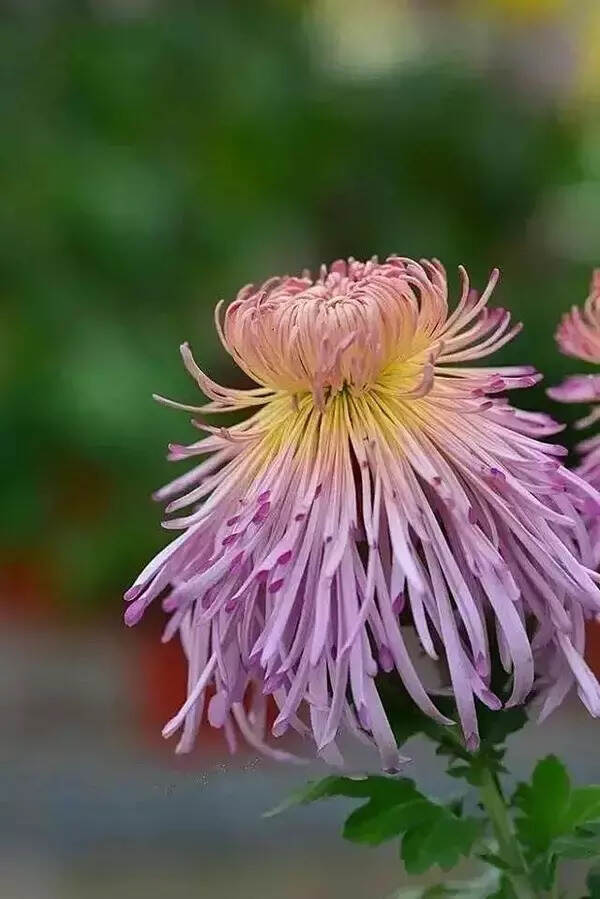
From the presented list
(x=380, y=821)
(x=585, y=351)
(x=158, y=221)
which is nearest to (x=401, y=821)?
(x=380, y=821)

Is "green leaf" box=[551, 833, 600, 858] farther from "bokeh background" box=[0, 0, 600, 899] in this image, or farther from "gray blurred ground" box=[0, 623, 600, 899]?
"bokeh background" box=[0, 0, 600, 899]

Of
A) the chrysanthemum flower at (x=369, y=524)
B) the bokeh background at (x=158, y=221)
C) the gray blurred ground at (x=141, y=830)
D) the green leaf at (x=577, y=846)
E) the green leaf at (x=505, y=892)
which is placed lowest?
the green leaf at (x=505, y=892)

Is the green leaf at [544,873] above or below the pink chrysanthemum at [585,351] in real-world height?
below

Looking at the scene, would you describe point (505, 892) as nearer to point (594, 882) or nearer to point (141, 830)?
point (594, 882)

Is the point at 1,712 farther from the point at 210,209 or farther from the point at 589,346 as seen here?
the point at 589,346

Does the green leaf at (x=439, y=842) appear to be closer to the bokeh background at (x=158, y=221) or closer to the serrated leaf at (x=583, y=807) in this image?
the serrated leaf at (x=583, y=807)

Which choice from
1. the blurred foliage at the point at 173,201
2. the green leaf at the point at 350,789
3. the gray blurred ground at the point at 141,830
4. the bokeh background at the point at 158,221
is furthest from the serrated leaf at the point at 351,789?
the blurred foliage at the point at 173,201

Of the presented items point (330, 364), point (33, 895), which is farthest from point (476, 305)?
point (33, 895)
